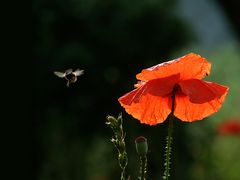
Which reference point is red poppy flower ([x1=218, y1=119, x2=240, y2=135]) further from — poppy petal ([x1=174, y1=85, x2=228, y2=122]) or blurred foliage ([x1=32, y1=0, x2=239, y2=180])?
poppy petal ([x1=174, y1=85, x2=228, y2=122])

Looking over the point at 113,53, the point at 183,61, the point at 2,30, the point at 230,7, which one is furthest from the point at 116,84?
the point at 183,61

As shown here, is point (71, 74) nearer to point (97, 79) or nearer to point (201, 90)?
point (201, 90)

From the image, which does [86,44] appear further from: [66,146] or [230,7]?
[230,7]

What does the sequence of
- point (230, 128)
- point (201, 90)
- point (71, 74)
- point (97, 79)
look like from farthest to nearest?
point (97, 79) → point (230, 128) → point (71, 74) → point (201, 90)

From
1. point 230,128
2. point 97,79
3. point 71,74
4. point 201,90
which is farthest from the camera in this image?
point 97,79

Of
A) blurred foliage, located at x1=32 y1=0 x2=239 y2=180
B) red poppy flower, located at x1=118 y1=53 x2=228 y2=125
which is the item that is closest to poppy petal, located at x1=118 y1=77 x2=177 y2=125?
red poppy flower, located at x1=118 y1=53 x2=228 y2=125

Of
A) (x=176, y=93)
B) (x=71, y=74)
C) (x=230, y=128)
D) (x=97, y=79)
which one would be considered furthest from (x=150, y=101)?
(x=97, y=79)

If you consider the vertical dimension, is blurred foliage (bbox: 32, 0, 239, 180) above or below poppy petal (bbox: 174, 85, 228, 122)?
above

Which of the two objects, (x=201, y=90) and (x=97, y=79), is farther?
(x=97, y=79)
